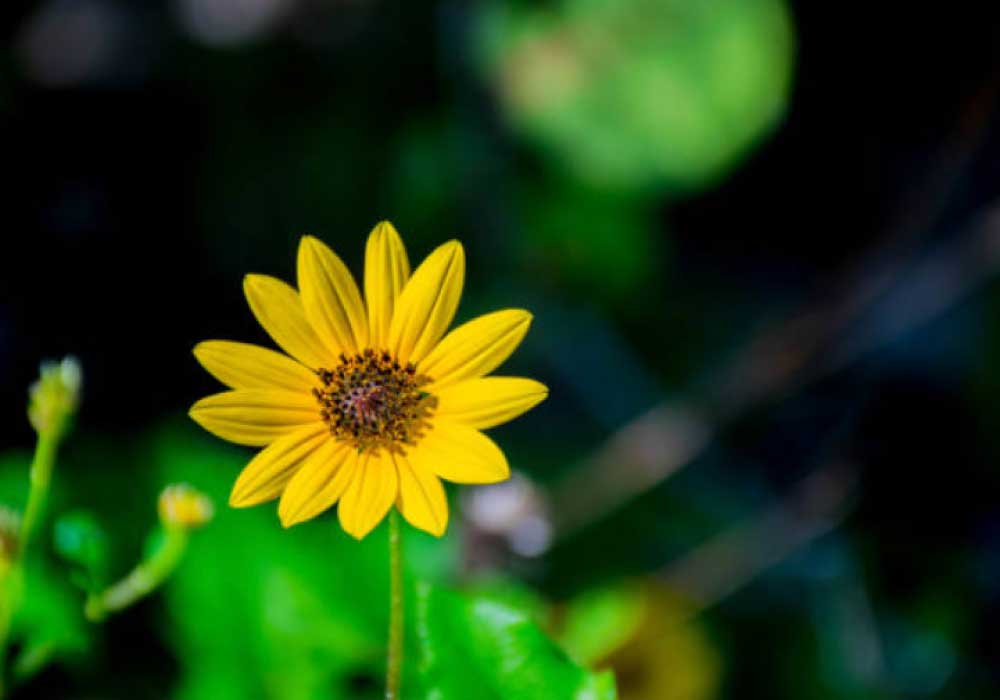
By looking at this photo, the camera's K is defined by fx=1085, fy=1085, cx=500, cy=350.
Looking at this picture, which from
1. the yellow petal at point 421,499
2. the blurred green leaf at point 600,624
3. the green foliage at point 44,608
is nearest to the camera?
the yellow petal at point 421,499

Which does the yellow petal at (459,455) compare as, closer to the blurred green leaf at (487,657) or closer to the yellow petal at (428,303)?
the yellow petal at (428,303)

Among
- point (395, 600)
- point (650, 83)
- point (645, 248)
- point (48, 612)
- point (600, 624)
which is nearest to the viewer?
point (395, 600)

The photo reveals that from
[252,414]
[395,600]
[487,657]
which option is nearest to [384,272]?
[252,414]

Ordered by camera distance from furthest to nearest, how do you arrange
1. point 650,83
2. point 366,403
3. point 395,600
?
point 650,83, point 366,403, point 395,600

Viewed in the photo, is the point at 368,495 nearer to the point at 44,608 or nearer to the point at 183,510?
the point at 183,510

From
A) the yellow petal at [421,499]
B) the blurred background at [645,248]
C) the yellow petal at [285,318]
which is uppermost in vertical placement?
the blurred background at [645,248]

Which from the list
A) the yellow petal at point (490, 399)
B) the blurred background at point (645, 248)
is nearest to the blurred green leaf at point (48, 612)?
the blurred background at point (645, 248)
